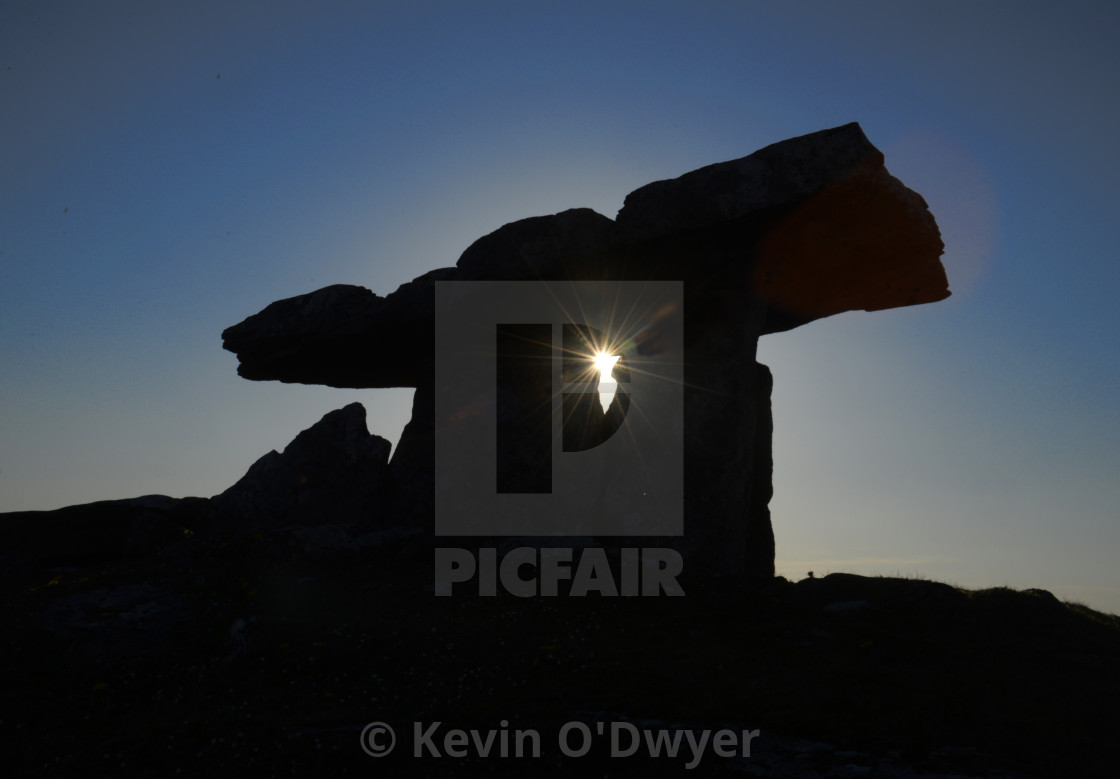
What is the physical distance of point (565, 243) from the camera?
55.4 feet

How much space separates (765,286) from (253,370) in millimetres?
13220

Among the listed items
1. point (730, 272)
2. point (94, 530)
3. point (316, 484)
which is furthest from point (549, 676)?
point (94, 530)

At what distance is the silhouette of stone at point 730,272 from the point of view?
14.8 meters

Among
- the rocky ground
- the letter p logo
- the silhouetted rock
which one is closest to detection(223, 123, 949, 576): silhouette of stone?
the letter p logo

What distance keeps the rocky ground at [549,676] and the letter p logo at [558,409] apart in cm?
324

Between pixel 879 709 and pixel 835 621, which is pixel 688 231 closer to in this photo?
pixel 835 621

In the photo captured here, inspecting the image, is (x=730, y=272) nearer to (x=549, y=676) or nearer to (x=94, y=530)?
(x=549, y=676)

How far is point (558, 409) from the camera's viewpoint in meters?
18.6

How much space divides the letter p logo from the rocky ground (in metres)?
3.24

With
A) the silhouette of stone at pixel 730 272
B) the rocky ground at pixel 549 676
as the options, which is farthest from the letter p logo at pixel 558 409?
the rocky ground at pixel 549 676

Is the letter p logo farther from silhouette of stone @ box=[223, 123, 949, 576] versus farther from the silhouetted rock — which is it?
the silhouetted rock

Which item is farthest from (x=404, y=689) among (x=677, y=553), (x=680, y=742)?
(x=677, y=553)

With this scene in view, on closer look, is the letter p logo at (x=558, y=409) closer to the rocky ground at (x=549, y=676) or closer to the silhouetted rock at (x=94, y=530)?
the rocky ground at (x=549, y=676)

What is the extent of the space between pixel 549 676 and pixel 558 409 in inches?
343
